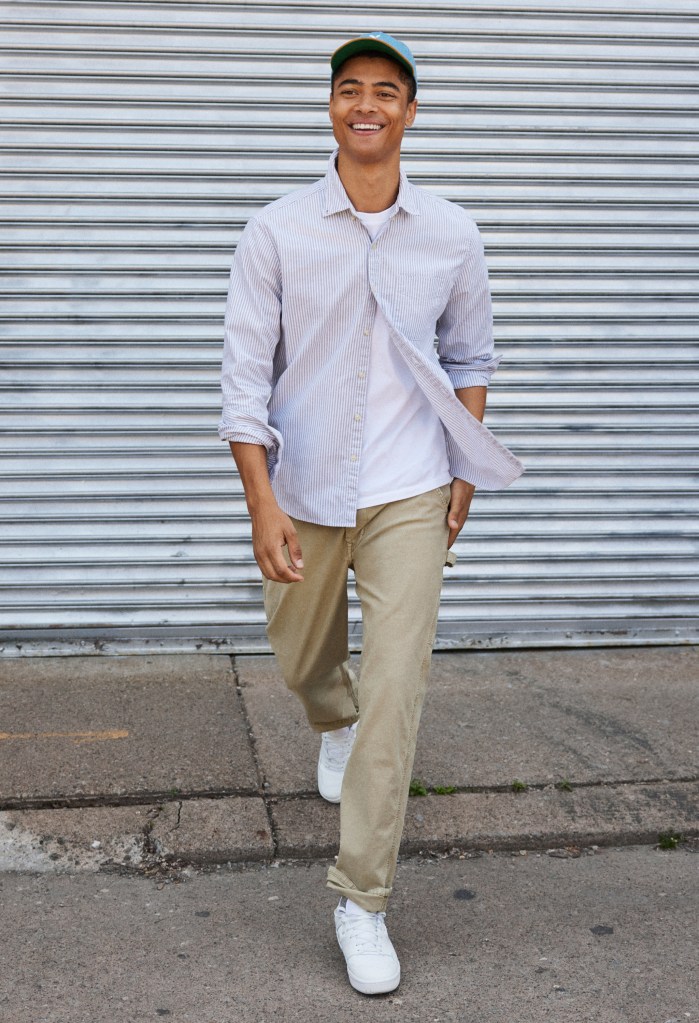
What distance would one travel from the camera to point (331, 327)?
3242 millimetres

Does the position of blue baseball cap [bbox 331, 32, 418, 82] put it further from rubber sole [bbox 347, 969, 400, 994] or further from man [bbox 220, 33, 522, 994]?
rubber sole [bbox 347, 969, 400, 994]

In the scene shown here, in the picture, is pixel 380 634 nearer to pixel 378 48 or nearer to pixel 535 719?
pixel 378 48

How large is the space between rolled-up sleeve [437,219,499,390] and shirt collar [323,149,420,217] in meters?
0.18

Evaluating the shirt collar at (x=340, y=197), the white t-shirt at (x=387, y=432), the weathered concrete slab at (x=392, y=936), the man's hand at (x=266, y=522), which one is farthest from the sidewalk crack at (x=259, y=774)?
the shirt collar at (x=340, y=197)

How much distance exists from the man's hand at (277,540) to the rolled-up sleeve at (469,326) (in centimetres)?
68

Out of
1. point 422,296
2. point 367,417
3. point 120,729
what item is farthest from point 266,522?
point 120,729

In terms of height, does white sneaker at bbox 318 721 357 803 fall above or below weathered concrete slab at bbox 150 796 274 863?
above

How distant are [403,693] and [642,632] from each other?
284cm

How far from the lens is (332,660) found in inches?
144

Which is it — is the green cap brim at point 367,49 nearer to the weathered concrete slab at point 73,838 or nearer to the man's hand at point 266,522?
the man's hand at point 266,522

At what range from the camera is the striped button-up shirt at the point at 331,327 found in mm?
3201

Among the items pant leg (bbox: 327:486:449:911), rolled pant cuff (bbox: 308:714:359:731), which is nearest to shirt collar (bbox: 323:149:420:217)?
pant leg (bbox: 327:486:449:911)

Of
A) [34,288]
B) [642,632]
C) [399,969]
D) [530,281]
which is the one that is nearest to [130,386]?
[34,288]

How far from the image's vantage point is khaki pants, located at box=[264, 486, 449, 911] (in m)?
3.08
